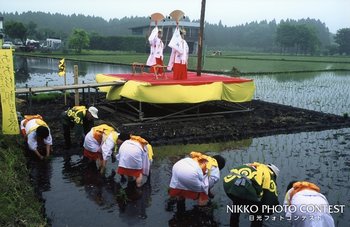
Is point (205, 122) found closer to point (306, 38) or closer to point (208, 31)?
point (306, 38)

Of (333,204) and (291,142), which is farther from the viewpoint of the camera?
(291,142)

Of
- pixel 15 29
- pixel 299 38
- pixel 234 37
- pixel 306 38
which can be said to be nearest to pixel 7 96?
pixel 15 29

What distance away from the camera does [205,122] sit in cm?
1172

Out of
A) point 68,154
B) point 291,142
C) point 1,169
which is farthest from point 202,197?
point 291,142

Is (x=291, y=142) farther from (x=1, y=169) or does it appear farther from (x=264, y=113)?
(x=1, y=169)

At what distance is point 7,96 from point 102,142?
2.91 m

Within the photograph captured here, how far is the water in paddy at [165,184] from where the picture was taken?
212 inches

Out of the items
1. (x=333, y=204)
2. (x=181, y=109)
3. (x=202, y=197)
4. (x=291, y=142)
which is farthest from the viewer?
(x=181, y=109)

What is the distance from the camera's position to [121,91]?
39.0 ft

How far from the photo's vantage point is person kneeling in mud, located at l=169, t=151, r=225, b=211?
5281 mm

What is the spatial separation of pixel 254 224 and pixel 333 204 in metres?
1.78

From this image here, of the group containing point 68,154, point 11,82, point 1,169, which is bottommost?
point 68,154

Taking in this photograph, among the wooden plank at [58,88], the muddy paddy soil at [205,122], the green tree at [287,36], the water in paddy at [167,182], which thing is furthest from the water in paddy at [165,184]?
Answer: the green tree at [287,36]

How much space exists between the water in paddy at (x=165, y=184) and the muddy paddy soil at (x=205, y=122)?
1.99ft
